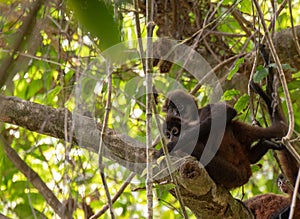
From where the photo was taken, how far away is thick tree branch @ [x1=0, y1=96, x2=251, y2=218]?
3.16 metres

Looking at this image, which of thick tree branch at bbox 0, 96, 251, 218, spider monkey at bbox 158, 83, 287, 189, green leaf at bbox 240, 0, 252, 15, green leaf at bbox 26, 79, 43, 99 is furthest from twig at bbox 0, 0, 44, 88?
green leaf at bbox 26, 79, 43, 99

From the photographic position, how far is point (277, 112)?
410cm

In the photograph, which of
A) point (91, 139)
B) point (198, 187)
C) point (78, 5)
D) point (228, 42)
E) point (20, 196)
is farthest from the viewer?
point (228, 42)

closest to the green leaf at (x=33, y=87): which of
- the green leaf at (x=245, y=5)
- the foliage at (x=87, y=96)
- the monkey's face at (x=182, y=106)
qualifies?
the foliage at (x=87, y=96)

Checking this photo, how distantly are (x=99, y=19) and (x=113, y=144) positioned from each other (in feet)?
9.12

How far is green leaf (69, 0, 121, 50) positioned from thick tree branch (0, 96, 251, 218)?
2345 mm

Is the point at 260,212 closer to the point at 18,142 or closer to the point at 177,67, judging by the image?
the point at 177,67

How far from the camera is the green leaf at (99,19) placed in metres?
0.72

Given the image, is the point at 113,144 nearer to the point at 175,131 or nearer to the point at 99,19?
the point at 175,131

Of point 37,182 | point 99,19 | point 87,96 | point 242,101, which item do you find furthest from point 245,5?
point 99,19

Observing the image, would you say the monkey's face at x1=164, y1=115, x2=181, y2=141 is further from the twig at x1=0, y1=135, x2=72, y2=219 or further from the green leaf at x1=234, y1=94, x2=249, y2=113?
the twig at x1=0, y1=135, x2=72, y2=219

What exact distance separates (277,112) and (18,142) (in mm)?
3083

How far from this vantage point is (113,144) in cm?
348

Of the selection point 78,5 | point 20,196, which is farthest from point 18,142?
point 78,5
